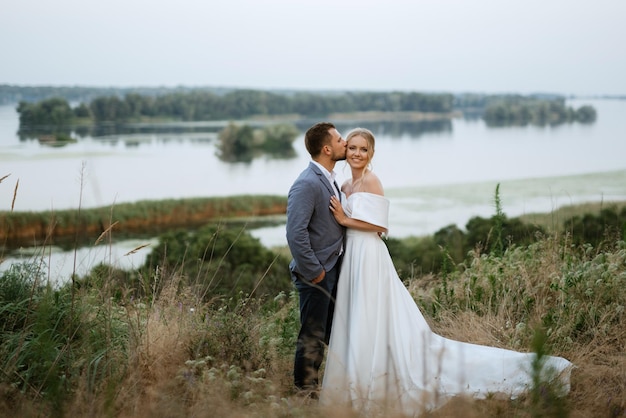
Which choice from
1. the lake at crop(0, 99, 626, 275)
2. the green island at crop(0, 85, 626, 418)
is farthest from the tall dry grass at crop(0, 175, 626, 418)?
the lake at crop(0, 99, 626, 275)

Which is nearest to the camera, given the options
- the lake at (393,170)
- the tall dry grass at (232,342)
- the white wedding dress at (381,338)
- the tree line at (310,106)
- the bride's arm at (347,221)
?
the tall dry grass at (232,342)

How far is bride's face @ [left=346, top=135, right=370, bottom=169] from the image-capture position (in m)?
4.47

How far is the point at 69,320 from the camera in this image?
13.5ft

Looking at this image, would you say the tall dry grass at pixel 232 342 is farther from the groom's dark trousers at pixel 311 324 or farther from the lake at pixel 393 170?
the lake at pixel 393 170

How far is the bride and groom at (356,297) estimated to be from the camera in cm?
426

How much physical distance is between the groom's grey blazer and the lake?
53.5 feet

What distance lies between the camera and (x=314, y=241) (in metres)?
4.40

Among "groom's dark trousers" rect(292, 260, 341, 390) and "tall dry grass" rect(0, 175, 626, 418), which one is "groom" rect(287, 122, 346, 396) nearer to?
"groom's dark trousers" rect(292, 260, 341, 390)

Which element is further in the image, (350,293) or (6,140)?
(6,140)

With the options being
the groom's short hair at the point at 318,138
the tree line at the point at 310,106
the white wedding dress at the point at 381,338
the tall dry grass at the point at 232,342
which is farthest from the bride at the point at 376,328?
the tree line at the point at 310,106

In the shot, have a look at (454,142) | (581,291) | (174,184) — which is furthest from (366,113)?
(581,291)

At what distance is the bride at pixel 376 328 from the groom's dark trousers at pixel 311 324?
0.09 meters

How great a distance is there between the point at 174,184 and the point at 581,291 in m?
46.3

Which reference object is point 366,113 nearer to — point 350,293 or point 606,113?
point 606,113
